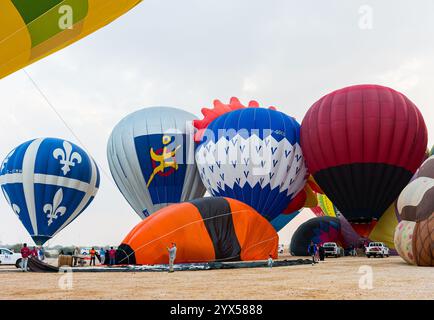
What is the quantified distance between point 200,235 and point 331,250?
1429 centimetres

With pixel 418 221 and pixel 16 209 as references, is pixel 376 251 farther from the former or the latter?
pixel 16 209

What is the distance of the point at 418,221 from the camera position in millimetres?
16062

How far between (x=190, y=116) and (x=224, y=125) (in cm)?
765

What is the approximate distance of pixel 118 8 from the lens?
8164 mm

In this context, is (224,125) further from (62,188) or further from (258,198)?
(62,188)

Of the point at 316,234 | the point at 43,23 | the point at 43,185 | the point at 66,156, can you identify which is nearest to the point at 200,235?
the point at 43,23

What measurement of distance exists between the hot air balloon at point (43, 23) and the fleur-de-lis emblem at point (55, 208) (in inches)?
952

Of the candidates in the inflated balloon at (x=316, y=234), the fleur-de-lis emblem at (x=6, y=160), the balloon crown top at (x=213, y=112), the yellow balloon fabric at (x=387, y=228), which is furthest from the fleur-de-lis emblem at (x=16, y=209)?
the yellow balloon fabric at (x=387, y=228)

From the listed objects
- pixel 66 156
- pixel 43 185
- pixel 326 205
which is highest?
pixel 66 156

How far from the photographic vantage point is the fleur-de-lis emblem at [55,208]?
30875mm

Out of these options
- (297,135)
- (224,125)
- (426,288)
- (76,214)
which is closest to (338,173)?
(297,135)

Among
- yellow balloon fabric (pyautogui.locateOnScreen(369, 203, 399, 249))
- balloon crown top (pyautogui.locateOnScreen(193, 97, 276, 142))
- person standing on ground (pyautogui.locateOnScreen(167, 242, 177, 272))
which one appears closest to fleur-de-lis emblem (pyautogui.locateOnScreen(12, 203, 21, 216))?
balloon crown top (pyautogui.locateOnScreen(193, 97, 276, 142))

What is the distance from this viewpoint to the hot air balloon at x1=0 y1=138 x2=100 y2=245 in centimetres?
3083

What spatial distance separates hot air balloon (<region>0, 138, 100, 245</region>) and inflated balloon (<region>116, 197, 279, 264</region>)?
607 inches
